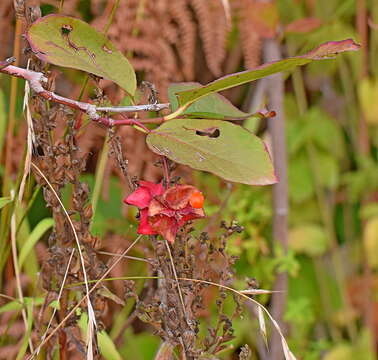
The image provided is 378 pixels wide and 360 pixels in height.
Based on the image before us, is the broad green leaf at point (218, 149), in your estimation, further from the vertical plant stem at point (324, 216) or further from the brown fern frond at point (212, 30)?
the vertical plant stem at point (324, 216)

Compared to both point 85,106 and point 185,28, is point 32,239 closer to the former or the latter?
point 85,106

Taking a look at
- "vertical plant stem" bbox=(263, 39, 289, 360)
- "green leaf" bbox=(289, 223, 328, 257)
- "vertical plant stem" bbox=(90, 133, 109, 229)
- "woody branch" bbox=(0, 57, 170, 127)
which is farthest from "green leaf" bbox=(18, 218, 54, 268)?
"green leaf" bbox=(289, 223, 328, 257)

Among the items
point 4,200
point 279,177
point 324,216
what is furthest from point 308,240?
point 4,200

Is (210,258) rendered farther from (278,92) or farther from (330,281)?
(330,281)

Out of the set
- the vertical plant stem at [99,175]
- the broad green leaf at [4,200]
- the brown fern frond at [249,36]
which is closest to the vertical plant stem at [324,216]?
the brown fern frond at [249,36]

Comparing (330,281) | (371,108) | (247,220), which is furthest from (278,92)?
(330,281)
